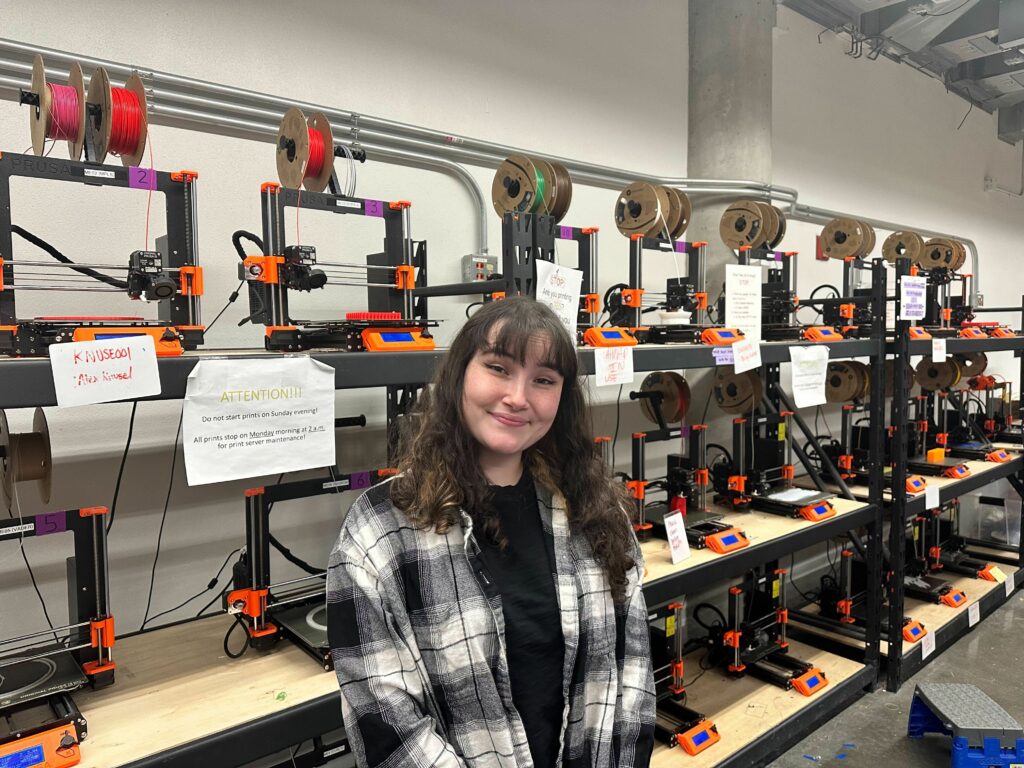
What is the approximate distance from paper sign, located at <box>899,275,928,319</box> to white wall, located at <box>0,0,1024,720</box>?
1.02 metres

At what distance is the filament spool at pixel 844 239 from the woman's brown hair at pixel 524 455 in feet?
10.1

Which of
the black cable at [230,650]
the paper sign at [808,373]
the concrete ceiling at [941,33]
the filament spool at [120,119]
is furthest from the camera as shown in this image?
the concrete ceiling at [941,33]

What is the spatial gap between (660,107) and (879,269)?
144cm

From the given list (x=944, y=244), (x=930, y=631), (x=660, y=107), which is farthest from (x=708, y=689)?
(x=944, y=244)

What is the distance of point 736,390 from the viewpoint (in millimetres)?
3422

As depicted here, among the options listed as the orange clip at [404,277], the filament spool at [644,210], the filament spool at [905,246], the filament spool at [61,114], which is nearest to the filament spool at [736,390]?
the filament spool at [644,210]

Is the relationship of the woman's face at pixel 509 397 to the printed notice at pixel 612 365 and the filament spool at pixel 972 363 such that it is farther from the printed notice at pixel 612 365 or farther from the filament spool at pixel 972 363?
the filament spool at pixel 972 363

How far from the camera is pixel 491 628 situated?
46.2 inches

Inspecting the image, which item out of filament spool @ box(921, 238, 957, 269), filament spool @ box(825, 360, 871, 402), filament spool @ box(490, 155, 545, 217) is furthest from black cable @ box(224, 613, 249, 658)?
filament spool @ box(921, 238, 957, 269)

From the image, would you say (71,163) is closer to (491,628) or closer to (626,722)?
(491,628)

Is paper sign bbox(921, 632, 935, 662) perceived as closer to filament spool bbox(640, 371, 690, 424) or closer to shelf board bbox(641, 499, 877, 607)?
shelf board bbox(641, 499, 877, 607)

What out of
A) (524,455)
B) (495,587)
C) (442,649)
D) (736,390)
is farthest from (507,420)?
(736,390)

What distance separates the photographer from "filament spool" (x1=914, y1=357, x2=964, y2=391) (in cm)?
461

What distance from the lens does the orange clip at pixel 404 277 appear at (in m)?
1.88
